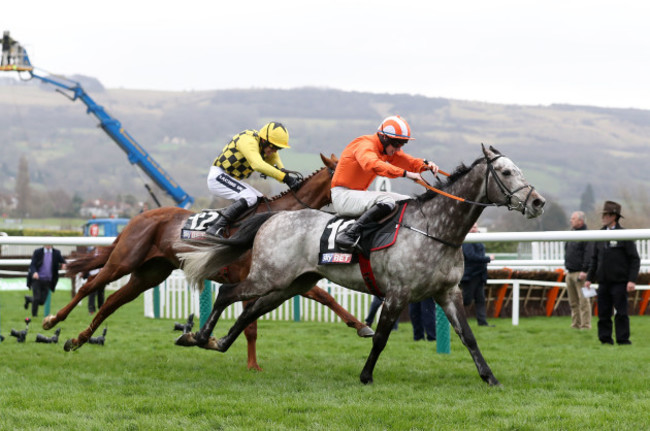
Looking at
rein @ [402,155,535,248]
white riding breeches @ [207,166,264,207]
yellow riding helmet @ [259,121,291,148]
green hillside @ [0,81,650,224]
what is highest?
yellow riding helmet @ [259,121,291,148]

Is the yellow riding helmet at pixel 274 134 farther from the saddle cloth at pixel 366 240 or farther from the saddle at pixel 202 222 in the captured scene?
the saddle cloth at pixel 366 240

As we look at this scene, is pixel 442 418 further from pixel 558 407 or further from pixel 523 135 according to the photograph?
pixel 523 135

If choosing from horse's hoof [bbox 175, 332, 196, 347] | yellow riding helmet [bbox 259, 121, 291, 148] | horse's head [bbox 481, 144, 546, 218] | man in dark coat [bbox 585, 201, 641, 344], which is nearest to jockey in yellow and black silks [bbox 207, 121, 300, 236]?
yellow riding helmet [bbox 259, 121, 291, 148]

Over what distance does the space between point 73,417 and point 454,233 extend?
264 cm

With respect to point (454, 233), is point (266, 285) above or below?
below

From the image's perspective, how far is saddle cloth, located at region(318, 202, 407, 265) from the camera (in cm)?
564

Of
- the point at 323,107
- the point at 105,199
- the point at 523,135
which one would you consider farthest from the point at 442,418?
the point at 323,107

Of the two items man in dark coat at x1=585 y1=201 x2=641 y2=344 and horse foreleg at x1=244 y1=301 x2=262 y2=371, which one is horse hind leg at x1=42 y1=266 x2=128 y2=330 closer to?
horse foreleg at x1=244 y1=301 x2=262 y2=371

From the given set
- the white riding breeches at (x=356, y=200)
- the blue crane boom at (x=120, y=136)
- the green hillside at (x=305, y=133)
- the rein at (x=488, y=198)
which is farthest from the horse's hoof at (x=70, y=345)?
the green hillside at (x=305, y=133)

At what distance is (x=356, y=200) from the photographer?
584 centimetres

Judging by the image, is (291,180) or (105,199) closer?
(291,180)

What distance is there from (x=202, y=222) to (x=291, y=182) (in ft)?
2.58

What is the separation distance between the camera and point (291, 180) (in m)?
6.74

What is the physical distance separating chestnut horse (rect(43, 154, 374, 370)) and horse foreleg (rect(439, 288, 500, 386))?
3.03 ft
